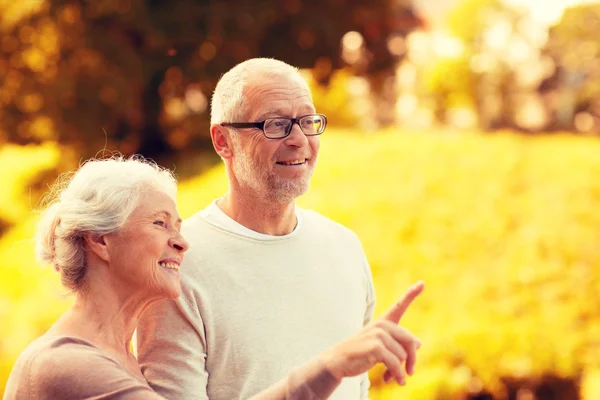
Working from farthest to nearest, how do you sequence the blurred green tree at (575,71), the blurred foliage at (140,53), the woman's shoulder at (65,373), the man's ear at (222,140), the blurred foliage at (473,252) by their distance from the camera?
the blurred foliage at (140,53)
the blurred green tree at (575,71)
the blurred foliage at (473,252)
the man's ear at (222,140)
the woman's shoulder at (65,373)

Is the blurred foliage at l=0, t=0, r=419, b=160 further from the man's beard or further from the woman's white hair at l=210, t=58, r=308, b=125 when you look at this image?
the man's beard

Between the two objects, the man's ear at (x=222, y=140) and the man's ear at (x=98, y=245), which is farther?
the man's ear at (x=222, y=140)

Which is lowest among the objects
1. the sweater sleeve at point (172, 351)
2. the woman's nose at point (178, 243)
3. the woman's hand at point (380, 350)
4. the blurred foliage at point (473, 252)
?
the blurred foliage at point (473, 252)

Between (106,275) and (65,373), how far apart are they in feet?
0.80

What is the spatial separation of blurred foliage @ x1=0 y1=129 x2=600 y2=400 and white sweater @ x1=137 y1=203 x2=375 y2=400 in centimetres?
270

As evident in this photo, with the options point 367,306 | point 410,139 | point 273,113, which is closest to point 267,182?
point 273,113

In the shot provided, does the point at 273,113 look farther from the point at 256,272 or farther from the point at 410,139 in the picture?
the point at 410,139

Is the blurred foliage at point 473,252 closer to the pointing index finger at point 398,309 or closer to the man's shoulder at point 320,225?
the man's shoulder at point 320,225

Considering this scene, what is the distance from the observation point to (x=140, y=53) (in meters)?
9.86

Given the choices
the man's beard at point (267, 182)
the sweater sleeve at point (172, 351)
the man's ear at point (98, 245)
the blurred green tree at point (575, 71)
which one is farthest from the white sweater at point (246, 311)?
the blurred green tree at point (575, 71)

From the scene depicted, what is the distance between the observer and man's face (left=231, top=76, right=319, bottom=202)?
178 centimetres

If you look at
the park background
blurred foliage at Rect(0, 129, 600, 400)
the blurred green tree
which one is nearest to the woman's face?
blurred foliage at Rect(0, 129, 600, 400)

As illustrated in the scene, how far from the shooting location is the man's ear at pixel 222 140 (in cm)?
188

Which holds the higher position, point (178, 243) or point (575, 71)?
point (575, 71)
